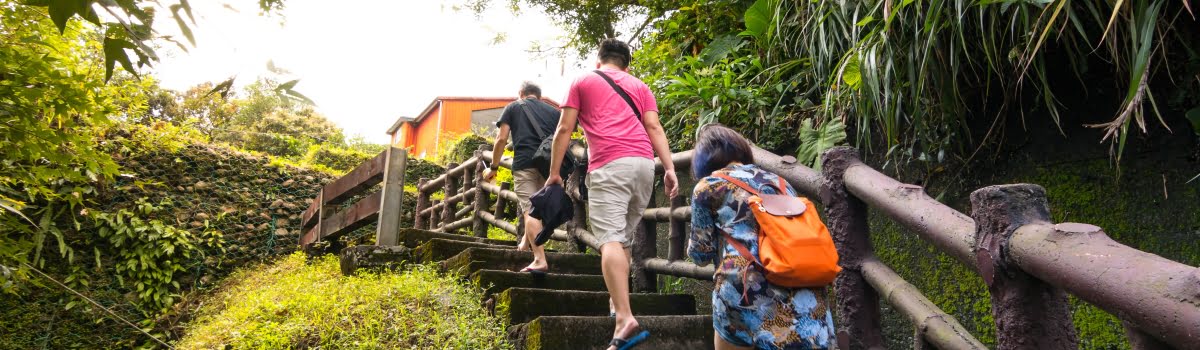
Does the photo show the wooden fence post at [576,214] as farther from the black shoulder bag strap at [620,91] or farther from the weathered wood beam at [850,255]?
the weathered wood beam at [850,255]

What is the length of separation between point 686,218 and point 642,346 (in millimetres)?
877

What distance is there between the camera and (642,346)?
284 cm

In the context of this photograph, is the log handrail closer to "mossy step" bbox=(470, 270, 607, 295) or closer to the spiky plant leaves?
the spiky plant leaves

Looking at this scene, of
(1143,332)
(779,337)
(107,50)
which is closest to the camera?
(107,50)

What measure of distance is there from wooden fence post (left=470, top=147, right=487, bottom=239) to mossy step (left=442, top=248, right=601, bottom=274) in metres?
2.25

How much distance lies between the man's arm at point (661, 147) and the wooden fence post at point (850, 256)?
2.37 feet

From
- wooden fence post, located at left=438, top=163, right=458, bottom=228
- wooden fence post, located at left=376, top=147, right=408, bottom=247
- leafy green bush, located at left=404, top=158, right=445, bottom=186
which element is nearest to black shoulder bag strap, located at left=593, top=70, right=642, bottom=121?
wooden fence post, located at left=376, top=147, right=408, bottom=247

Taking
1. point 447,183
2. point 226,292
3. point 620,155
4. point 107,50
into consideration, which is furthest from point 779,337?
point 226,292

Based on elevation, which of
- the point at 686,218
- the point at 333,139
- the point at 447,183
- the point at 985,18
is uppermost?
the point at 985,18

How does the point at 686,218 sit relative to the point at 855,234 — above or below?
below

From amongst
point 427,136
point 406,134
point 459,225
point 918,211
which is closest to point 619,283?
point 918,211

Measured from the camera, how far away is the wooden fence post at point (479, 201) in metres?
6.36

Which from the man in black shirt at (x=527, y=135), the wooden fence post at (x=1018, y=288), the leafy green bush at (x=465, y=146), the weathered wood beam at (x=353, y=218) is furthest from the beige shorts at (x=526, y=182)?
the leafy green bush at (x=465, y=146)

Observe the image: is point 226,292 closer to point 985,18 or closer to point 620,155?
point 620,155
